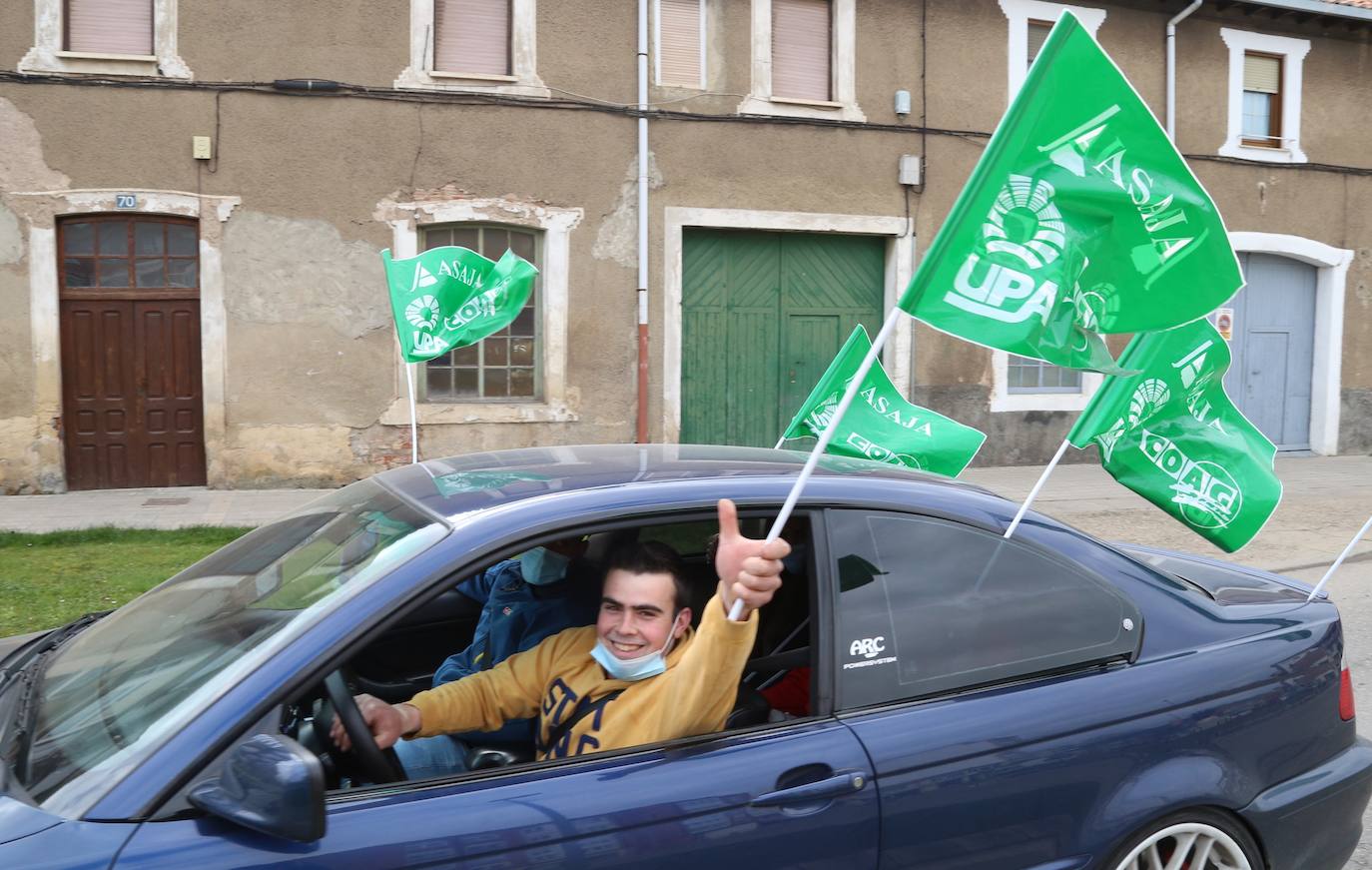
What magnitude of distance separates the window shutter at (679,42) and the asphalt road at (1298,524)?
624 centimetres

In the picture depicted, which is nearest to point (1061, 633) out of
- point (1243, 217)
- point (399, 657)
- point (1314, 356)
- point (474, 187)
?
point (399, 657)

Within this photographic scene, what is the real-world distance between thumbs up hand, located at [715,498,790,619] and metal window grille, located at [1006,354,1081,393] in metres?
13.7

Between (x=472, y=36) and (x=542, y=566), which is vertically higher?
(x=472, y=36)

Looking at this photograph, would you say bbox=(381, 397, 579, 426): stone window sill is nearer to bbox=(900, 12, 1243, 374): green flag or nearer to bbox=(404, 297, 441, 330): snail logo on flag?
bbox=(404, 297, 441, 330): snail logo on flag

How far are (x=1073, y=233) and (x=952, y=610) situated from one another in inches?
37.9

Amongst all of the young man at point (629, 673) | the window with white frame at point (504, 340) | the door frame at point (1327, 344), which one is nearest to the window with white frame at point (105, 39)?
the window with white frame at point (504, 340)

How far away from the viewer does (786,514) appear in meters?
2.42

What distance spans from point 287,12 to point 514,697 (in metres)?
11.3

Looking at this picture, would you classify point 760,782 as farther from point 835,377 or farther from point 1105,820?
point 835,377

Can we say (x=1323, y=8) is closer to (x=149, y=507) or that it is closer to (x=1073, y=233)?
(x=1073, y=233)

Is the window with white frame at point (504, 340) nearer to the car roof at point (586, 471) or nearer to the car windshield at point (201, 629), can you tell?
the car roof at point (586, 471)

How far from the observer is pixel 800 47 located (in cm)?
1390

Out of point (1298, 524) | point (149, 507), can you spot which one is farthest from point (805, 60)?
point (149, 507)

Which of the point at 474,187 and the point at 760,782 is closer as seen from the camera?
the point at 760,782
